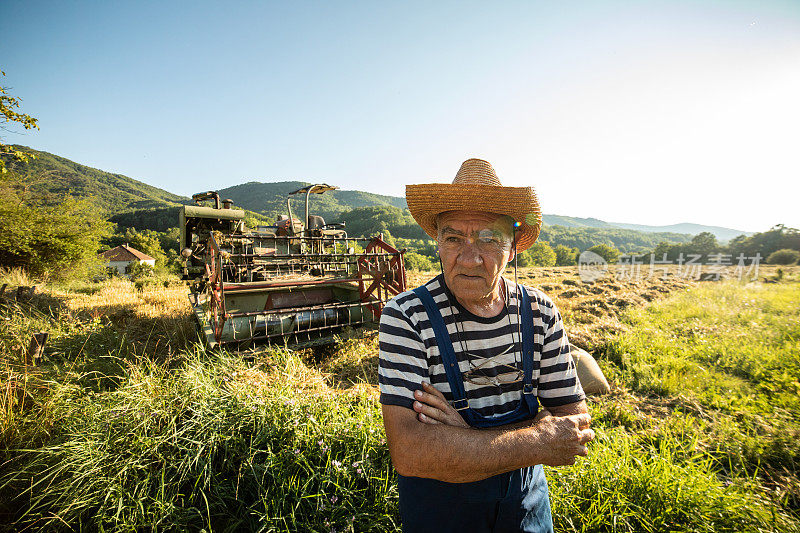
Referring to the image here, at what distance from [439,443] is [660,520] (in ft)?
6.69

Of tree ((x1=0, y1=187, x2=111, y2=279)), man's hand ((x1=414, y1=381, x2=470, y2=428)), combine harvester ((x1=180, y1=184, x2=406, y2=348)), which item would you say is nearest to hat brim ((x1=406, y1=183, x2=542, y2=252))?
man's hand ((x1=414, y1=381, x2=470, y2=428))

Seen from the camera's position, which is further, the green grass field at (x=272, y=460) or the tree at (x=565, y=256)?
the tree at (x=565, y=256)

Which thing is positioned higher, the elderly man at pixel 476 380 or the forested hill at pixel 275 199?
the forested hill at pixel 275 199

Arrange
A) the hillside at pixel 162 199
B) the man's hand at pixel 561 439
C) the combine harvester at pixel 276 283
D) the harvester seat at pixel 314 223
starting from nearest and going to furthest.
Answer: the man's hand at pixel 561 439
the combine harvester at pixel 276 283
the harvester seat at pixel 314 223
the hillside at pixel 162 199

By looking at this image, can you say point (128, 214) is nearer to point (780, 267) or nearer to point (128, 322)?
point (128, 322)

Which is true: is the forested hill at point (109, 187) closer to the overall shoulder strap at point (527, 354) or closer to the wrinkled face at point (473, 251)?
the wrinkled face at point (473, 251)

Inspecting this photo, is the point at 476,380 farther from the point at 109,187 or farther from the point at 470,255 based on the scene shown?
the point at 109,187

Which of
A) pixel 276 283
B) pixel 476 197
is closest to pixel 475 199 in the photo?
pixel 476 197

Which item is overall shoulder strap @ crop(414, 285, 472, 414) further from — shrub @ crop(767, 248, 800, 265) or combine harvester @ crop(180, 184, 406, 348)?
shrub @ crop(767, 248, 800, 265)

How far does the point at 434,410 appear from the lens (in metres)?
1.25

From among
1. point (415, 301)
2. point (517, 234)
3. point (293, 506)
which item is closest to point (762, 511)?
point (517, 234)

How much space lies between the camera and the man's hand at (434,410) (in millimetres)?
1236

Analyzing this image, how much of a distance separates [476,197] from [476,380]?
940 mm

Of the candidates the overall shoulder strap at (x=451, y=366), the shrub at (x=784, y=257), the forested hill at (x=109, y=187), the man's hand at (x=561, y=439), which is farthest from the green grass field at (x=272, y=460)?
the forested hill at (x=109, y=187)
